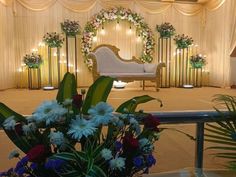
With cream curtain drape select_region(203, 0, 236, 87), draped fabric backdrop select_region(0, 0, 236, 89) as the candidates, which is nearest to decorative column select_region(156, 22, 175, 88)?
draped fabric backdrop select_region(0, 0, 236, 89)

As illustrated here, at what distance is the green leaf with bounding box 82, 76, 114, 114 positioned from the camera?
2.47ft

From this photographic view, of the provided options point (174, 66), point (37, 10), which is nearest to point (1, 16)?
point (37, 10)

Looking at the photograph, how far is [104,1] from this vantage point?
820 cm

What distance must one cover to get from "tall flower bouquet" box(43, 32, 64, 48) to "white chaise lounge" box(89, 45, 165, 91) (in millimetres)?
959

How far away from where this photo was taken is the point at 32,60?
736cm

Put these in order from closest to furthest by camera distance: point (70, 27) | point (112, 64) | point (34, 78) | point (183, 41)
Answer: point (70, 27), point (112, 64), point (34, 78), point (183, 41)

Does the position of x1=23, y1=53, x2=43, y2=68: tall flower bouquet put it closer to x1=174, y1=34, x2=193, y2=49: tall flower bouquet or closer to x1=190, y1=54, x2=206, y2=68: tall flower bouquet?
x1=174, y1=34, x2=193, y2=49: tall flower bouquet

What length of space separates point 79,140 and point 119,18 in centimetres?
774

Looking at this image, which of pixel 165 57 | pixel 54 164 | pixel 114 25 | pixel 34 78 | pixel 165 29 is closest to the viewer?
pixel 54 164

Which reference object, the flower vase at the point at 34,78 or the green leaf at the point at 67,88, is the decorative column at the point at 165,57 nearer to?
the flower vase at the point at 34,78

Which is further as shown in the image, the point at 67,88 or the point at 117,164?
the point at 67,88

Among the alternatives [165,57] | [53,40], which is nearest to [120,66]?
[165,57]

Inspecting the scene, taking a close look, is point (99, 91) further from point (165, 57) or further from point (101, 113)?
point (165, 57)

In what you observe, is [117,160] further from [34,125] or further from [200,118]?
[200,118]
